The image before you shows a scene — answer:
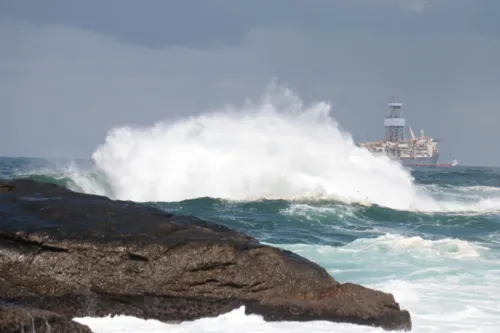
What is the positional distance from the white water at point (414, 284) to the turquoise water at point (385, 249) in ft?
0.04

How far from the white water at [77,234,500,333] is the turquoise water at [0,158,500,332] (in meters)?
0.01

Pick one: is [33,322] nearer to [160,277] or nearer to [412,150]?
[160,277]

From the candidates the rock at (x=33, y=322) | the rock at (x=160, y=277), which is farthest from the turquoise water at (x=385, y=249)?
the rock at (x=33, y=322)

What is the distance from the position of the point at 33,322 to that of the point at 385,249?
9919 millimetres

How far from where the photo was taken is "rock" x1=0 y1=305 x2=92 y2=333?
517 centimetres

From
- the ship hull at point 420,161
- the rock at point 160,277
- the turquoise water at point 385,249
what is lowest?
the rock at point 160,277

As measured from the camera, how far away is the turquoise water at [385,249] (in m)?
7.40

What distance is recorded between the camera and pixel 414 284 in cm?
991

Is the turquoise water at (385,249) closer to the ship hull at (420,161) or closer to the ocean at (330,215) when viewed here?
the ocean at (330,215)

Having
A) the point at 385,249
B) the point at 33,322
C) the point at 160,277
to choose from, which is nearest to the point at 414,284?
the point at 385,249

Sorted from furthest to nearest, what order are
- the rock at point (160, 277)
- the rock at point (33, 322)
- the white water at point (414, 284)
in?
1. the rock at point (160, 277)
2. the white water at point (414, 284)
3. the rock at point (33, 322)

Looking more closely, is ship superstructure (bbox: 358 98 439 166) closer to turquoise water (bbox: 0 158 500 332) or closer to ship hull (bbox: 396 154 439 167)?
ship hull (bbox: 396 154 439 167)

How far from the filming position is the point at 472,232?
20.6m

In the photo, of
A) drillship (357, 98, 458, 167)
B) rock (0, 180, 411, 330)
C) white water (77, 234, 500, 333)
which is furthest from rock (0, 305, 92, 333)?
drillship (357, 98, 458, 167)
